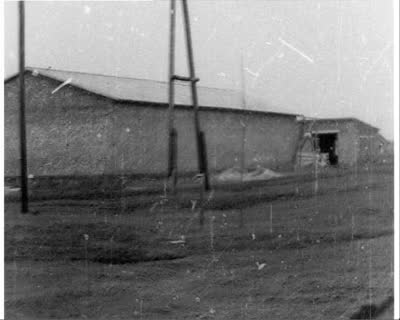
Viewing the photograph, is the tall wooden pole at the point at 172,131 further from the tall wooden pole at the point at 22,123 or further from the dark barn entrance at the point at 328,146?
the dark barn entrance at the point at 328,146

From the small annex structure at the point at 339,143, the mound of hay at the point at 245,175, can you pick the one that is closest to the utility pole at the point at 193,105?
the mound of hay at the point at 245,175

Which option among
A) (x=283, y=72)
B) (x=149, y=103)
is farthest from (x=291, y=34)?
(x=149, y=103)

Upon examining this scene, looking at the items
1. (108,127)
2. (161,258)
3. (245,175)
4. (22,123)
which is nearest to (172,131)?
(108,127)

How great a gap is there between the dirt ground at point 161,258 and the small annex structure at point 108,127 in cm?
20

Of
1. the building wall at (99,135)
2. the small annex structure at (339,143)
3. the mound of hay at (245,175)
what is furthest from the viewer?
the small annex structure at (339,143)

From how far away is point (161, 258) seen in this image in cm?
360

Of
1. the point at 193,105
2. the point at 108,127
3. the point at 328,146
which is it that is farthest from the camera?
the point at 328,146

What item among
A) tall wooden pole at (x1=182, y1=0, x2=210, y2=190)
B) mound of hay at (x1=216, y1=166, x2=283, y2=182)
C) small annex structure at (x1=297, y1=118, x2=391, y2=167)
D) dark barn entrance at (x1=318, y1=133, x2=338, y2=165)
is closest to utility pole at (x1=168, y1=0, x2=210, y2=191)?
tall wooden pole at (x1=182, y1=0, x2=210, y2=190)

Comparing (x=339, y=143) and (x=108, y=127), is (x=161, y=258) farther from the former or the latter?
(x=339, y=143)

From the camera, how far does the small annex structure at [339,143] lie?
3.94 m

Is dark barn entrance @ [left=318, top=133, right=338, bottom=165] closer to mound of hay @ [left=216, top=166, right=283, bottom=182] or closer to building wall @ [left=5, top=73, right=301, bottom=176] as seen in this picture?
mound of hay @ [left=216, top=166, right=283, bottom=182]

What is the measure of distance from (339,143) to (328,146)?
0.32ft

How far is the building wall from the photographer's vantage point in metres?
3.52

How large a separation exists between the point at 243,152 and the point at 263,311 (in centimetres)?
97
